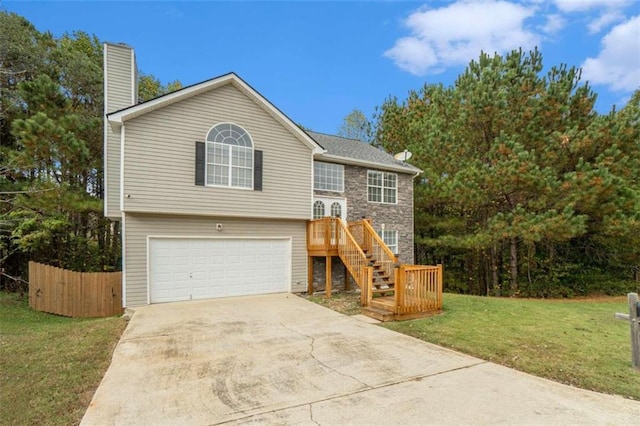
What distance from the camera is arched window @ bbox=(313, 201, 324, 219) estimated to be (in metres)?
12.2

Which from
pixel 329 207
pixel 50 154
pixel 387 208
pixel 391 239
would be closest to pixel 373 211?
pixel 387 208

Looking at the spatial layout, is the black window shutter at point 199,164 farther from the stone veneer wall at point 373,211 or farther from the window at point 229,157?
the stone veneer wall at point 373,211

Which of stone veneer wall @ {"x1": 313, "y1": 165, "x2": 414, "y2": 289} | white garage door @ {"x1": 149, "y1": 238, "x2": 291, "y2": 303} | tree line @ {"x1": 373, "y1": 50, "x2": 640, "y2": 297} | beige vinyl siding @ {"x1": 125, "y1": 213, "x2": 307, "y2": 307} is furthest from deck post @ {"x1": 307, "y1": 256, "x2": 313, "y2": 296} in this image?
tree line @ {"x1": 373, "y1": 50, "x2": 640, "y2": 297}

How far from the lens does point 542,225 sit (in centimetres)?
1186

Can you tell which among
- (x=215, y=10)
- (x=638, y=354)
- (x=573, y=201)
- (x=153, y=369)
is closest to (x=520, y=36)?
(x=573, y=201)

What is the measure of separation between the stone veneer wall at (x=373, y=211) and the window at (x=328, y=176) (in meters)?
0.18

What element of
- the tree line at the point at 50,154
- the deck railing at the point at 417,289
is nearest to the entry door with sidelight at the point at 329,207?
the deck railing at the point at 417,289

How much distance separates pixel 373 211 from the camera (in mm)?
13617

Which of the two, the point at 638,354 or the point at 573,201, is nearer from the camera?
the point at 638,354

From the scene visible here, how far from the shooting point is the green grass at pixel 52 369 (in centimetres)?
356

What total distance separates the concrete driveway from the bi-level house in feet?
10.3

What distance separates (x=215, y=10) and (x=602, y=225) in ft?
55.3

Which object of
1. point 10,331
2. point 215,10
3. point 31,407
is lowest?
point 10,331

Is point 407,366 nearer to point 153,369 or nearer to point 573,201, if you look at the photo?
point 153,369
